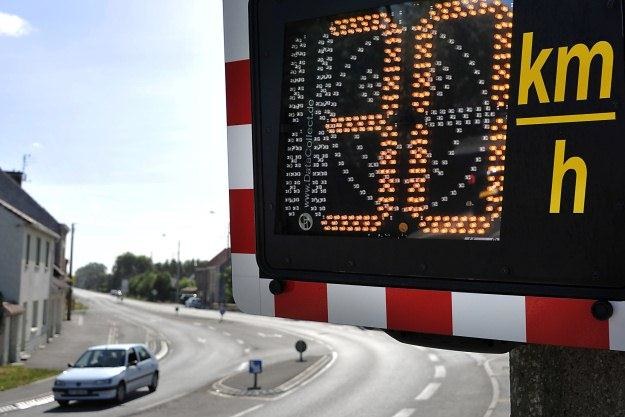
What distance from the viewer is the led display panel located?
1.95 meters

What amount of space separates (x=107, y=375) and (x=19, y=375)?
28.2 feet

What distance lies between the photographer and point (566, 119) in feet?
5.95

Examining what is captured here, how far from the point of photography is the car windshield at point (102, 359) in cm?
2194

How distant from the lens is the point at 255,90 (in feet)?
8.02

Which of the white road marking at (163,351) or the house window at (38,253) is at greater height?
the house window at (38,253)

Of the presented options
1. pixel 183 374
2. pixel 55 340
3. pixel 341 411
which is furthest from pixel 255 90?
pixel 55 340

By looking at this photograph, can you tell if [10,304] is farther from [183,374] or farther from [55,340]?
[55,340]

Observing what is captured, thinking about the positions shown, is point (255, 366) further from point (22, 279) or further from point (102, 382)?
point (22, 279)

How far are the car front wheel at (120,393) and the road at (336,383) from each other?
30cm

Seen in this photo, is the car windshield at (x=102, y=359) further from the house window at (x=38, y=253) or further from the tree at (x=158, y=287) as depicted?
the tree at (x=158, y=287)

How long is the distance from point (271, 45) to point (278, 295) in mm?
881

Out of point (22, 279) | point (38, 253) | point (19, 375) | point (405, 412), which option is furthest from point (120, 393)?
point (38, 253)

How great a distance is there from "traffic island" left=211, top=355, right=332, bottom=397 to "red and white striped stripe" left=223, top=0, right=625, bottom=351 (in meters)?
21.8

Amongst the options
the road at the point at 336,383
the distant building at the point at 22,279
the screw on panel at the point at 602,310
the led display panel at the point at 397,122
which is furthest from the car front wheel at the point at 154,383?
the screw on panel at the point at 602,310
